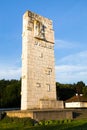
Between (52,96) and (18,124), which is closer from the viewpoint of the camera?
(18,124)

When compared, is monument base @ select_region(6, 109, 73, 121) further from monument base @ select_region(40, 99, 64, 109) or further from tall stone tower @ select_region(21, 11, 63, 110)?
monument base @ select_region(40, 99, 64, 109)

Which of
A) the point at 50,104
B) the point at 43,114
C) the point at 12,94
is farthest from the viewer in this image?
the point at 12,94

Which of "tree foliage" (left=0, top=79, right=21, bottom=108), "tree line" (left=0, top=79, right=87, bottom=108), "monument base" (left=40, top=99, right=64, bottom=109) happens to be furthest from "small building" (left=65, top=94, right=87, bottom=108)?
"monument base" (left=40, top=99, right=64, bottom=109)

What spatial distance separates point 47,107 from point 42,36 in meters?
8.05

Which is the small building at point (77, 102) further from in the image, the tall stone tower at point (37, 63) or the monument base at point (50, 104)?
the tall stone tower at point (37, 63)

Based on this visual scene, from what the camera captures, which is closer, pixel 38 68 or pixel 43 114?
pixel 43 114

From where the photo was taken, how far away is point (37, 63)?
23.9 m

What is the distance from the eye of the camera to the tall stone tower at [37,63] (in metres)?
22.7

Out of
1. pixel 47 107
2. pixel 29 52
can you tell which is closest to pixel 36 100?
pixel 47 107

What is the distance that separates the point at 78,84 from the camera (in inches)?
3098

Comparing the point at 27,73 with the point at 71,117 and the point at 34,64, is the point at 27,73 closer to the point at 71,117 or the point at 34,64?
the point at 34,64

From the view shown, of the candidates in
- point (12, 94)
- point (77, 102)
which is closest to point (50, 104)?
point (77, 102)

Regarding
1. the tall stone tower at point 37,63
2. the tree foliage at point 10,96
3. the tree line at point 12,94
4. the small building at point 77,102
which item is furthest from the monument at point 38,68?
the tree foliage at point 10,96

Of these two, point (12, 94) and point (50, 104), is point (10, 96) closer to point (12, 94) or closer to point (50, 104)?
point (12, 94)
